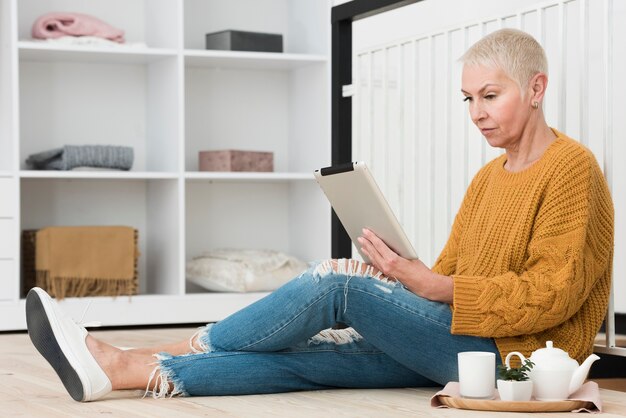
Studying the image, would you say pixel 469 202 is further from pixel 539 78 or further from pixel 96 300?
pixel 96 300

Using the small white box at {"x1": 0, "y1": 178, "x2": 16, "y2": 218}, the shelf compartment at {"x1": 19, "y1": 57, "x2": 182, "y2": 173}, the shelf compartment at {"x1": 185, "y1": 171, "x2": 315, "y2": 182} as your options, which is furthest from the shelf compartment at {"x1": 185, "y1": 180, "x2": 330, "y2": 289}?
the small white box at {"x1": 0, "y1": 178, "x2": 16, "y2": 218}

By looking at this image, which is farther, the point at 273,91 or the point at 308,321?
the point at 273,91

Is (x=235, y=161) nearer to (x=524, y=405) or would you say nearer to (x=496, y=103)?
(x=496, y=103)

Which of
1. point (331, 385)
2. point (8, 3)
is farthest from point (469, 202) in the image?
point (8, 3)

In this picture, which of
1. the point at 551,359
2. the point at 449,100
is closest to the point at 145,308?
the point at 449,100

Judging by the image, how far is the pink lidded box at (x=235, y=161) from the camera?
3908 mm

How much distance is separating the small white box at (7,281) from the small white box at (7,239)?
0.09 feet

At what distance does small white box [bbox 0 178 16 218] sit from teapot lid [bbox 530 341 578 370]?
216 cm

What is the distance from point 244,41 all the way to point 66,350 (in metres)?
2.27

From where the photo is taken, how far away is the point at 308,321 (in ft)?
6.26

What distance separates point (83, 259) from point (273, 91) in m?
1.14

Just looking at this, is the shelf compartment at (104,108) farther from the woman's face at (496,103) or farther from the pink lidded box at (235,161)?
the woman's face at (496,103)

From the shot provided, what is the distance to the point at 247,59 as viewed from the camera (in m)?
3.96

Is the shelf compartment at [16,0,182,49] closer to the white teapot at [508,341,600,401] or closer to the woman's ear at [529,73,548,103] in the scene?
the woman's ear at [529,73,548,103]
